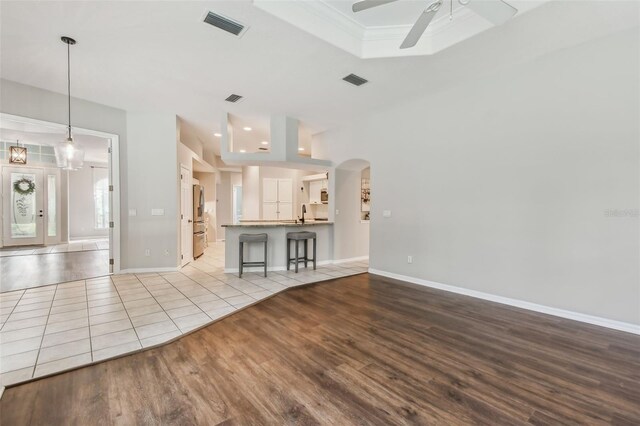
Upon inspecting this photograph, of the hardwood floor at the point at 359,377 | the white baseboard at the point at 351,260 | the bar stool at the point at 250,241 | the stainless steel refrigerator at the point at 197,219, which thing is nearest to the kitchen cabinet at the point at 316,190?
the white baseboard at the point at 351,260

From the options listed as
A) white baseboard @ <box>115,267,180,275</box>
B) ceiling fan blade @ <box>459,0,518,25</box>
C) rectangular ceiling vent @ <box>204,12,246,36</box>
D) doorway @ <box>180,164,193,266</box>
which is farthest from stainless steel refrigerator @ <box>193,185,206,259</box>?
ceiling fan blade @ <box>459,0,518,25</box>

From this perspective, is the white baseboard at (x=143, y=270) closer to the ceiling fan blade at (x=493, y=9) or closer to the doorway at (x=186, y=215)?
the doorway at (x=186, y=215)

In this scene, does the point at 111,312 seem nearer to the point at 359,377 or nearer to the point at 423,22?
the point at 359,377

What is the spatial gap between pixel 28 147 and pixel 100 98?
6282mm

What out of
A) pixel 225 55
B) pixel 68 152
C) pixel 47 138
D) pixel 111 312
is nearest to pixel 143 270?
pixel 111 312

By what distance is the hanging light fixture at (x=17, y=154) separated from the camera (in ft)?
25.7

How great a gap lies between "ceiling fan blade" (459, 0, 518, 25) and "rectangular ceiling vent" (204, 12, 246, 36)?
2087mm

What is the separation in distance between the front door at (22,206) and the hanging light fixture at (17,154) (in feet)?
0.80

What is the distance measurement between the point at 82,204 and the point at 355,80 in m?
11.3

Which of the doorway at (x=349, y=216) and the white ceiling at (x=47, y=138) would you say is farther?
the white ceiling at (x=47, y=138)

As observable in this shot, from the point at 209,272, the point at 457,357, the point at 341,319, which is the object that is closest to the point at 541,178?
the point at 457,357

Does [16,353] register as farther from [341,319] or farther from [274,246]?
[274,246]

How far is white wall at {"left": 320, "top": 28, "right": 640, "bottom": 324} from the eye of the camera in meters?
2.91

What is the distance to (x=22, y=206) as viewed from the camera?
317 inches
